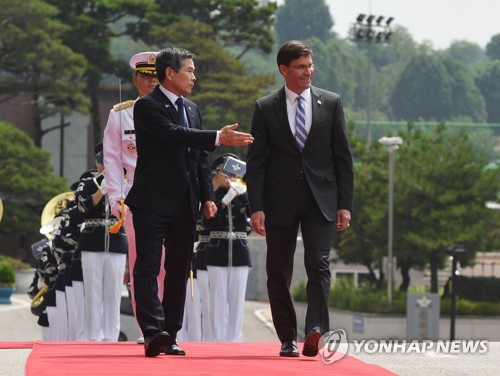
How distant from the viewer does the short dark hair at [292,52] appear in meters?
10.4

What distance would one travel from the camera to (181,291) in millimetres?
10461

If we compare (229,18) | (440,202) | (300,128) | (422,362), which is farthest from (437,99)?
(300,128)

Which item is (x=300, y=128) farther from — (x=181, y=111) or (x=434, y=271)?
(x=434, y=271)

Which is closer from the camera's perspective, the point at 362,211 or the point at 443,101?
the point at 362,211

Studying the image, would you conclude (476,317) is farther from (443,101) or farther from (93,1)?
(443,101)

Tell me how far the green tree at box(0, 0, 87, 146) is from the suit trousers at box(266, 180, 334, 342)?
53222 mm

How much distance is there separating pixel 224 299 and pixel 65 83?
160 ft

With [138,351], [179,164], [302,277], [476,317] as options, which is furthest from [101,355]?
[302,277]

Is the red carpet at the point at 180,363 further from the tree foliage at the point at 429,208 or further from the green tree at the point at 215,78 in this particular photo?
the green tree at the point at 215,78

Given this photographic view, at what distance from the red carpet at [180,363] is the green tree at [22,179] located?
47.4 meters

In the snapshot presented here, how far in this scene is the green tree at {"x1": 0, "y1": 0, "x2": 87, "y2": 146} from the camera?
63188mm

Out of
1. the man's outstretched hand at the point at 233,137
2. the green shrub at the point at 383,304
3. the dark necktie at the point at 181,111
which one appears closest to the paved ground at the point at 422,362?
the man's outstretched hand at the point at 233,137

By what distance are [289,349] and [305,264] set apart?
544 millimetres

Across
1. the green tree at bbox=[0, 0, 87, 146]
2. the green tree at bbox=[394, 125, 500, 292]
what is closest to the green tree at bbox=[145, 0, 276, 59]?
the green tree at bbox=[0, 0, 87, 146]
